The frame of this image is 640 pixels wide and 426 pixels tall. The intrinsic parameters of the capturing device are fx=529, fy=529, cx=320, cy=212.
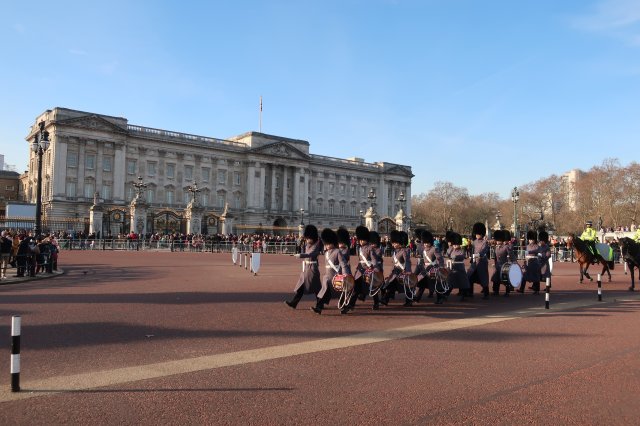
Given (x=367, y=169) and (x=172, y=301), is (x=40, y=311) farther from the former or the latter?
(x=367, y=169)

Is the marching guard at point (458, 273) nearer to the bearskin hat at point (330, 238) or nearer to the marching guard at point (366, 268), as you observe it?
the marching guard at point (366, 268)

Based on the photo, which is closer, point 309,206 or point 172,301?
point 172,301

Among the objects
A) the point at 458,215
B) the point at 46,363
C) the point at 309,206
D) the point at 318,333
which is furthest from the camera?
the point at 458,215

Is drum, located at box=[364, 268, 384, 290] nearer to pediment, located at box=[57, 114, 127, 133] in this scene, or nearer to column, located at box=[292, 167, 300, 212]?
pediment, located at box=[57, 114, 127, 133]

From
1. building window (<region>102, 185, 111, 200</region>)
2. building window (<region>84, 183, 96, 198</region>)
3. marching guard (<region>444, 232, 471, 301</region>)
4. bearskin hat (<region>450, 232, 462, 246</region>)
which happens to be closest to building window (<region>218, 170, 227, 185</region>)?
building window (<region>102, 185, 111, 200</region>)

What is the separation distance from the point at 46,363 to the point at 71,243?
1487 inches

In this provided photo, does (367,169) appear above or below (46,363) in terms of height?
above

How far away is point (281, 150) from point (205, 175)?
13.6m

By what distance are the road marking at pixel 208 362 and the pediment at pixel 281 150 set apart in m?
76.5

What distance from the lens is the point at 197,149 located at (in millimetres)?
79875

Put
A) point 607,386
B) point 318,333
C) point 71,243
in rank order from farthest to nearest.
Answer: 1. point 71,243
2. point 318,333
3. point 607,386

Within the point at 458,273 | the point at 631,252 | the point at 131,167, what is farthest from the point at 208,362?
the point at 131,167

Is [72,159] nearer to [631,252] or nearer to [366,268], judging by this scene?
[366,268]

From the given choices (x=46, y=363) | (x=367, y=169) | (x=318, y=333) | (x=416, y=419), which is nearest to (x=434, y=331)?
(x=318, y=333)
